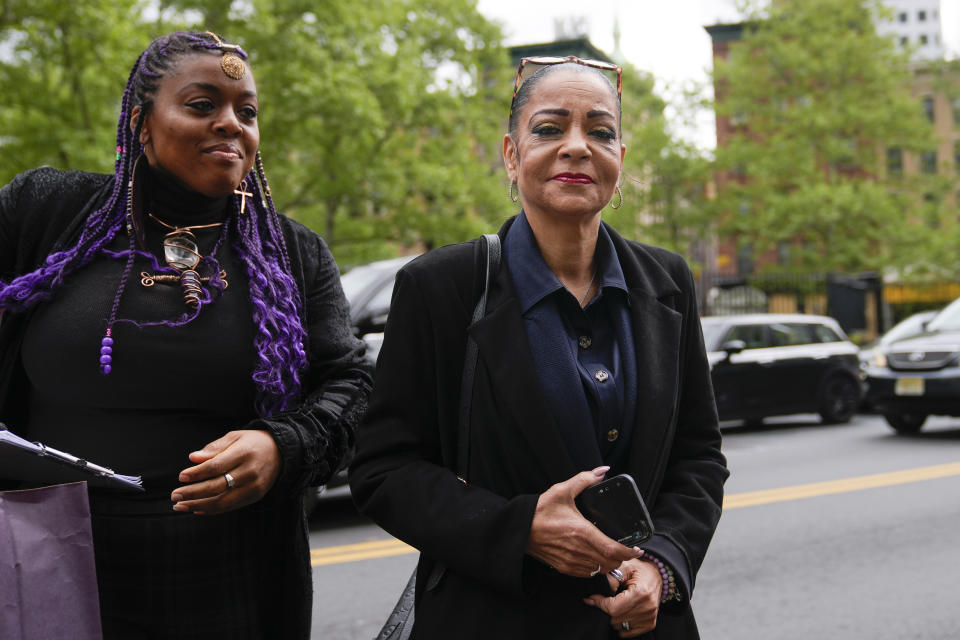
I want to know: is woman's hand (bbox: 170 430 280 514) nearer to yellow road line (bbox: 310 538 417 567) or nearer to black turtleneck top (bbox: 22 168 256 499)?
black turtleneck top (bbox: 22 168 256 499)

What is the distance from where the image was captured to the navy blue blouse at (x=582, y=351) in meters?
1.70

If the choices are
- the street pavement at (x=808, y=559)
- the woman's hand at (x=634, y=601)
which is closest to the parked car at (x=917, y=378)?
the street pavement at (x=808, y=559)

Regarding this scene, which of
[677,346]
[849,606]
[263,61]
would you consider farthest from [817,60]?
[677,346]

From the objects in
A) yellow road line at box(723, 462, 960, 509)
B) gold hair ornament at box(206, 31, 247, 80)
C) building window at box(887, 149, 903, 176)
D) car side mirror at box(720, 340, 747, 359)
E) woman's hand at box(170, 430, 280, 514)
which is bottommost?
yellow road line at box(723, 462, 960, 509)

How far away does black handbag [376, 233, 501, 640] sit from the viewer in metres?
1.73

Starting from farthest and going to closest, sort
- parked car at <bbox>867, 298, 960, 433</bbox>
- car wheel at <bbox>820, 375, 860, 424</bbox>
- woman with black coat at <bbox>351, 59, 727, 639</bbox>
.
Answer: car wheel at <bbox>820, 375, 860, 424</bbox>
parked car at <bbox>867, 298, 960, 433</bbox>
woman with black coat at <bbox>351, 59, 727, 639</bbox>

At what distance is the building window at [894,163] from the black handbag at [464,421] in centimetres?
3273

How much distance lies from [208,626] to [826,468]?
820 centimetres

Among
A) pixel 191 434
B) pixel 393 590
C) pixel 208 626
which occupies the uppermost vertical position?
pixel 191 434

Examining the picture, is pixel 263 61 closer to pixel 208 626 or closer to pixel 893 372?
pixel 893 372

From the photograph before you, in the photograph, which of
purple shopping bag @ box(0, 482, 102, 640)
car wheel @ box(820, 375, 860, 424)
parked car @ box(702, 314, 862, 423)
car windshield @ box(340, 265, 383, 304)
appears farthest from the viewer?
car wheel @ box(820, 375, 860, 424)

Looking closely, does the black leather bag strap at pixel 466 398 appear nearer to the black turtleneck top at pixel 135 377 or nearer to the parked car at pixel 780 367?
the black turtleneck top at pixel 135 377

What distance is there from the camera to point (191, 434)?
1827mm

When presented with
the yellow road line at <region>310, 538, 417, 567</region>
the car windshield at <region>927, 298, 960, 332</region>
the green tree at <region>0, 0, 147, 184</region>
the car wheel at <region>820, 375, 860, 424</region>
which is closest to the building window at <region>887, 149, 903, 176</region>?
the car wheel at <region>820, 375, 860, 424</region>
